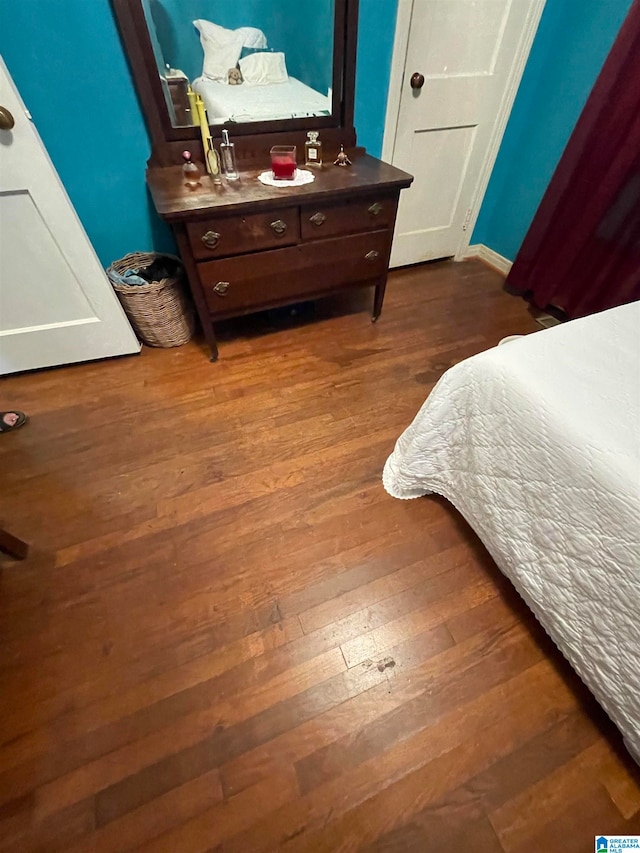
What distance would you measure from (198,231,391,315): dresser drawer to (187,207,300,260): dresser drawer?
4cm

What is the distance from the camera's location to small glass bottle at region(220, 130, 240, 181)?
4.96 feet

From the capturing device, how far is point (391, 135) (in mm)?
1942

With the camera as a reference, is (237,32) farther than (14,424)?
No

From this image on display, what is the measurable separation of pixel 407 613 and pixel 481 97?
2440 mm

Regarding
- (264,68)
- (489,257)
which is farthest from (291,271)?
(489,257)

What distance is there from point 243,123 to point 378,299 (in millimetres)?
942

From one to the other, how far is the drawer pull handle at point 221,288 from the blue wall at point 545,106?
1.82m

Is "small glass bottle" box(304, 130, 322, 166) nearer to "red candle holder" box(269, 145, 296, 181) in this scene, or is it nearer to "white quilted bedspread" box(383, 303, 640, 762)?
"red candle holder" box(269, 145, 296, 181)

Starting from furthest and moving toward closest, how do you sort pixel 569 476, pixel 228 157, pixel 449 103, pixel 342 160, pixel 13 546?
pixel 449 103
pixel 342 160
pixel 228 157
pixel 13 546
pixel 569 476

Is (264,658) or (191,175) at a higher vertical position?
(191,175)

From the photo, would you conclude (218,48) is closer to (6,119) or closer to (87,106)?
(87,106)

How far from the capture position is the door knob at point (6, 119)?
117cm

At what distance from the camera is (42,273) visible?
60.7 inches

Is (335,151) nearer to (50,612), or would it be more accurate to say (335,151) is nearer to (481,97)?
(481,97)
